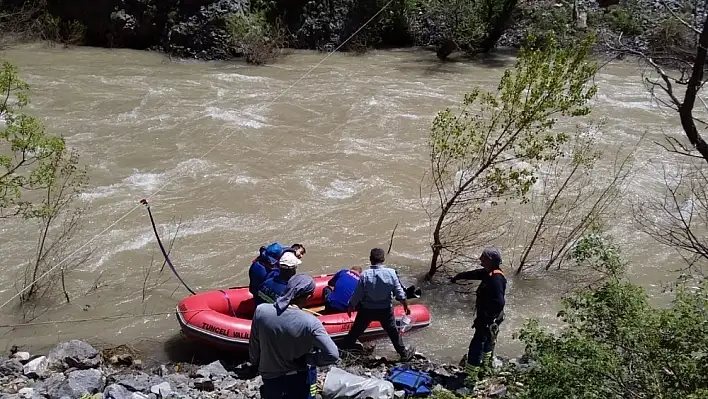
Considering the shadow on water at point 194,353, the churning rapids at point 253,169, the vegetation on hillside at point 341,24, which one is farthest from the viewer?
the vegetation on hillside at point 341,24

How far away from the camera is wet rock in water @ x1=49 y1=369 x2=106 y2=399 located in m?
5.58

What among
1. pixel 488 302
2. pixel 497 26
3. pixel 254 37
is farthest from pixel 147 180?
pixel 497 26

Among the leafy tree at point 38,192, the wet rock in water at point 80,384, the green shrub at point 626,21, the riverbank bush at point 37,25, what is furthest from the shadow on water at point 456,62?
the wet rock in water at point 80,384

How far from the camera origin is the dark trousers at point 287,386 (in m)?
4.41

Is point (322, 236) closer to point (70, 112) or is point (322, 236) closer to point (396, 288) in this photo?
point (396, 288)

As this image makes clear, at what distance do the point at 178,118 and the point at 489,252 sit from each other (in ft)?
31.8

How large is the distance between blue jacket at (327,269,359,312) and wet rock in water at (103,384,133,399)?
7.91 feet

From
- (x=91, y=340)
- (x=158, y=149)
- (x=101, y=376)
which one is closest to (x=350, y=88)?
(x=158, y=149)

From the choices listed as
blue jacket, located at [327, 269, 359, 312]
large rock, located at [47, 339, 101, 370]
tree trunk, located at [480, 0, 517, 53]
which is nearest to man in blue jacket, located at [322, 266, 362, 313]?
blue jacket, located at [327, 269, 359, 312]

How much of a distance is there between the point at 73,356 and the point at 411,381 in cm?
313

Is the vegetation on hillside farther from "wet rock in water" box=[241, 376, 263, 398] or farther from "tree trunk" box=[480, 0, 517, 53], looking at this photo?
"wet rock in water" box=[241, 376, 263, 398]

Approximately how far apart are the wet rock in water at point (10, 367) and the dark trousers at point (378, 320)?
303cm

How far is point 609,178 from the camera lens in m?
11.7

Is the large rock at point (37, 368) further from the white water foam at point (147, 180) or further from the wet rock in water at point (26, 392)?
the white water foam at point (147, 180)
